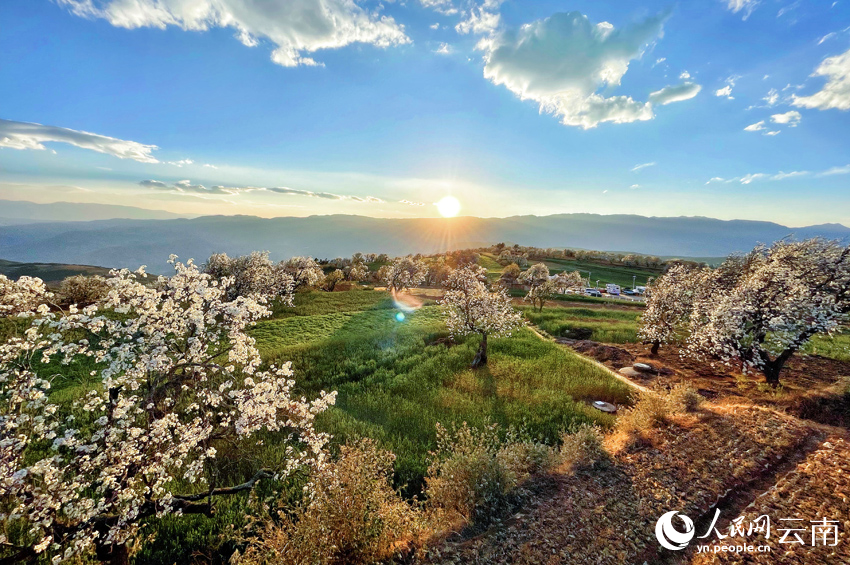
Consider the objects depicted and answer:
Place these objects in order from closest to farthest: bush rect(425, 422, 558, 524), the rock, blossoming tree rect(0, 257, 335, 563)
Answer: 1. blossoming tree rect(0, 257, 335, 563)
2. bush rect(425, 422, 558, 524)
3. the rock

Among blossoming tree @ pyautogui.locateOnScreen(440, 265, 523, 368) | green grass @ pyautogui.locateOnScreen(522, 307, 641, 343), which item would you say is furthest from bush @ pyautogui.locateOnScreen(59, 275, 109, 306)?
green grass @ pyautogui.locateOnScreen(522, 307, 641, 343)

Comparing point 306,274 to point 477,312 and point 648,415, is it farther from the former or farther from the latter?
point 648,415

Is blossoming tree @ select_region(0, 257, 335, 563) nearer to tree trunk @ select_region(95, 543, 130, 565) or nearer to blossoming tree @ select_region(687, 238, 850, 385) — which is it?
tree trunk @ select_region(95, 543, 130, 565)

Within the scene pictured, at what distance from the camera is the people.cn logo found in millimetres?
7672

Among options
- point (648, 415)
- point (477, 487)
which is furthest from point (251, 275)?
point (648, 415)

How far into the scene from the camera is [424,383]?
21891 millimetres

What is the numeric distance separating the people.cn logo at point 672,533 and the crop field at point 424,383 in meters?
6.49

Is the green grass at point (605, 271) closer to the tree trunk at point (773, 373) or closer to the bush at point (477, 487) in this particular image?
the tree trunk at point (773, 373)

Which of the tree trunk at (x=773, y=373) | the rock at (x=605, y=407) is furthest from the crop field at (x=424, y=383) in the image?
the tree trunk at (x=773, y=373)

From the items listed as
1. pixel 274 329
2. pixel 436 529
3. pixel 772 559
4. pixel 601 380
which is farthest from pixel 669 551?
pixel 274 329

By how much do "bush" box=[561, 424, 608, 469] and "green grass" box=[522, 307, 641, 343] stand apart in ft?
82.3

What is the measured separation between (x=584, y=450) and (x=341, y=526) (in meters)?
8.67

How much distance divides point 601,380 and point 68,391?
1319 inches

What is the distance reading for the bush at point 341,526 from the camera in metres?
7.34
